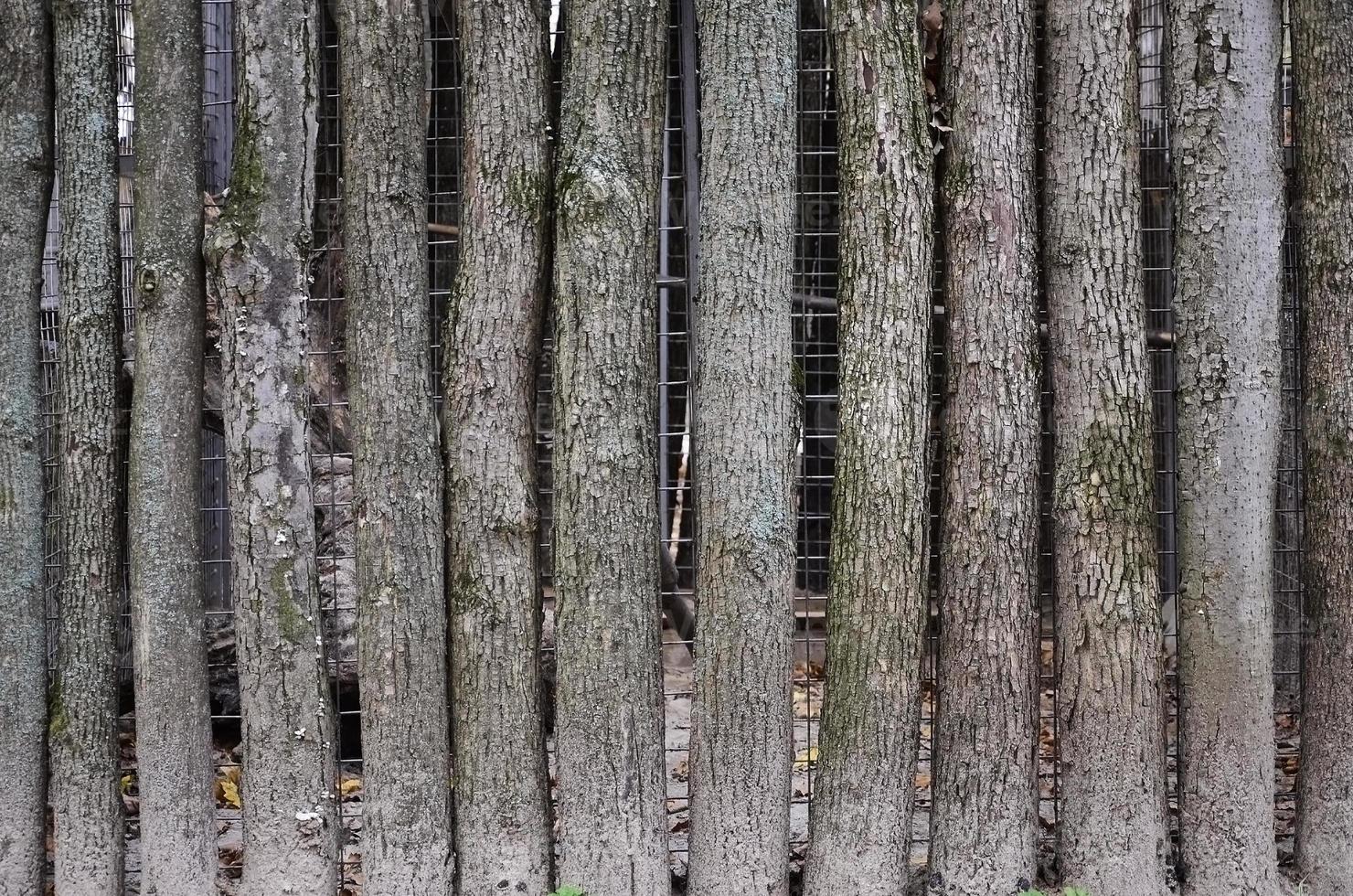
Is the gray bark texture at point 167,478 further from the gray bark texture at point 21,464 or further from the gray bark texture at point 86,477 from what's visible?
the gray bark texture at point 21,464

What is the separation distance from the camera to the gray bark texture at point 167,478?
11.7ft

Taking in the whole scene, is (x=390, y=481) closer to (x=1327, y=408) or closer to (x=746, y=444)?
(x=746, y=444)

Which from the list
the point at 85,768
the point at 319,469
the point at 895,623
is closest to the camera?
the point at 895,623


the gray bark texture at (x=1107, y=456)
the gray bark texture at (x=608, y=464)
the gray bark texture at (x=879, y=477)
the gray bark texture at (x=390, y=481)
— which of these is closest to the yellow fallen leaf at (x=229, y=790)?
the gray bark texture at (x=390, y=481)

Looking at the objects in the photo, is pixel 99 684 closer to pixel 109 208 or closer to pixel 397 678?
pixel 397 678

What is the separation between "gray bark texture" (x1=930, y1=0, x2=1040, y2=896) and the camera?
348cm

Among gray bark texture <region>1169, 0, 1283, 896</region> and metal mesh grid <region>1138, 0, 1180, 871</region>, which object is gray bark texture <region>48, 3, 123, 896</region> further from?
metal mesh grid <region>1138, 0, 1180, 871</region>

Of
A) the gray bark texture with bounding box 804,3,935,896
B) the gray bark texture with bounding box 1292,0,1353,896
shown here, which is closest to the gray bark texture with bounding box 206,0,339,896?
the gray bark texture with bounding box 804,3,935,896

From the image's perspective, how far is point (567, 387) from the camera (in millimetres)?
3461

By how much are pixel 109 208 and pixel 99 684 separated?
4.80 ft

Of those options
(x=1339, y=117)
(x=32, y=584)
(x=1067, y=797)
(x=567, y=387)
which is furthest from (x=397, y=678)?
(x=1339, y=117)

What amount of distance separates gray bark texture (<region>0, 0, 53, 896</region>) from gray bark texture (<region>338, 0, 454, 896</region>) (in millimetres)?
1045

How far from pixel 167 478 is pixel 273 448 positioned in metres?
0.36

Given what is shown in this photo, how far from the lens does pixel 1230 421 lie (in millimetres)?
3484
